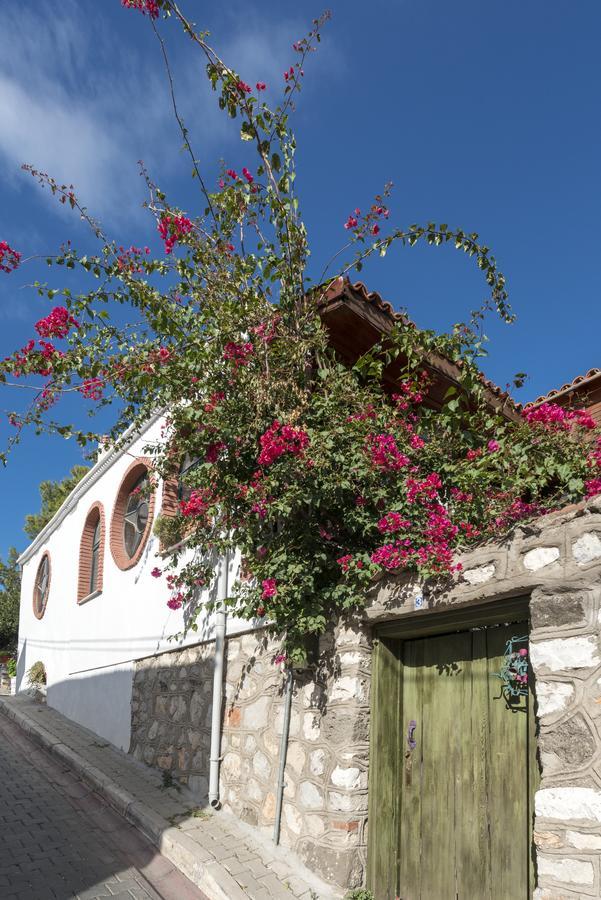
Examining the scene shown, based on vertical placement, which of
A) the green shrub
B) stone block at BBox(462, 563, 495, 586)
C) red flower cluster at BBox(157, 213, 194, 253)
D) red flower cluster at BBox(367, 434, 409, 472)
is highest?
red flower cluster at BBox(157, 213, 194, 253)

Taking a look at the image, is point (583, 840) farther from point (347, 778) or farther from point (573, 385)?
point (573, 385)

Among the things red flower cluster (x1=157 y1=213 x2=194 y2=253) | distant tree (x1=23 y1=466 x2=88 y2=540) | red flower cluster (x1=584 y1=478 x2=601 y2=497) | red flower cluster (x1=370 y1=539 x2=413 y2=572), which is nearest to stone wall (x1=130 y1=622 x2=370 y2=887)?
red flower cluster (x1=370 y1=539 x2=413 y2=572)

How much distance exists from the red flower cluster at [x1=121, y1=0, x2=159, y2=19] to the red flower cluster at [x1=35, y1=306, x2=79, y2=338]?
2.22 metres

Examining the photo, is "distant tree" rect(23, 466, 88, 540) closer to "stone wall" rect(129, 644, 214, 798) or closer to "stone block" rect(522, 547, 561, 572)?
"stone wall" rect(129, 644, 214, 798)

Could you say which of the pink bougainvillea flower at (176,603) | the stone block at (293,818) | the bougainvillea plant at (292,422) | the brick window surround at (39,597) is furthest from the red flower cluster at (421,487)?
the brick window surround at (39,597)

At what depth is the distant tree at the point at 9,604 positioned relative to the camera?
79.2ft

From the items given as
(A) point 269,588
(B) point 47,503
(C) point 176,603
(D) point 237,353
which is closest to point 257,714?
(A) point 269,588

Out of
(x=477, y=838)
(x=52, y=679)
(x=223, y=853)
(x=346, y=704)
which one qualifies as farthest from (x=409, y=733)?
(x=52, y=679)

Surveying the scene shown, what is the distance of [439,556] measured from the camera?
3.65 meters

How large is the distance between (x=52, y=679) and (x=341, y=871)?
9.42 metres

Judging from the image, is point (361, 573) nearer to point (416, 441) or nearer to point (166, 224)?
point (416, 441)

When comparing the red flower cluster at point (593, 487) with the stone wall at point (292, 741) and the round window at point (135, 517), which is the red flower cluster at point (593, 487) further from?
the round window at point (135, 517)

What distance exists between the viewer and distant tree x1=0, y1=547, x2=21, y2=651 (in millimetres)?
24141

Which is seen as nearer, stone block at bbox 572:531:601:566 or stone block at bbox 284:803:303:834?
stone block at bbox 572:531:601:566
